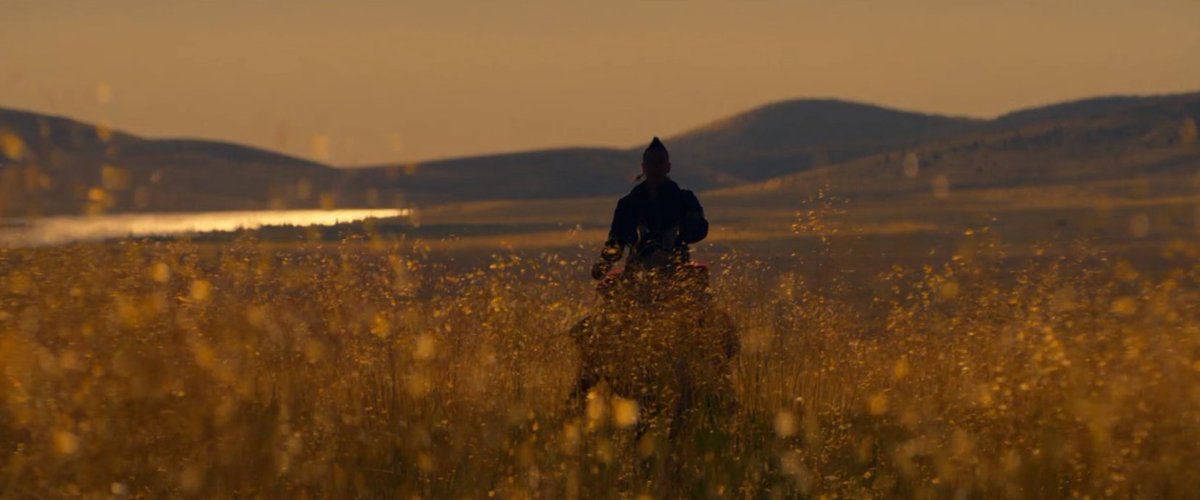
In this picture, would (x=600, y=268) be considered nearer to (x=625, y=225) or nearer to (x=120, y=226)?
(x=625, y=225)

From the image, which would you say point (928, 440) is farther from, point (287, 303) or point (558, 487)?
point (287, 303)

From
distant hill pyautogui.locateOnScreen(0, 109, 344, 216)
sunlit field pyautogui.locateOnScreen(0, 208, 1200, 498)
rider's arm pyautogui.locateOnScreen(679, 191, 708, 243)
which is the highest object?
distant hill pyautogui.locateOnScreen(0, 109, 344, 216)

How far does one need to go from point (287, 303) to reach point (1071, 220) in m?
34.5

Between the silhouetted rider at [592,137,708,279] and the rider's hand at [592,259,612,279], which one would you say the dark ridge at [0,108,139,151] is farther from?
the rider's hand at [592,259,612,279]

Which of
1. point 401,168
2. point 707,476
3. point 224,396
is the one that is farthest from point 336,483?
point 401,168

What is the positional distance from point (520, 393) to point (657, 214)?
1.40m

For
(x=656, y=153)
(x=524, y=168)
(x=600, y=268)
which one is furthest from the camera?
(x=524, y=168)

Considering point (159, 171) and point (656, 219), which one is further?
point (159, 171)

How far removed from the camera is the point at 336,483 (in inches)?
235

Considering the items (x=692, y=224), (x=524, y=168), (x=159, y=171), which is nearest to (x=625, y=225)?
(x=692, y=224)

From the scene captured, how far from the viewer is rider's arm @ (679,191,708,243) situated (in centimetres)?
759

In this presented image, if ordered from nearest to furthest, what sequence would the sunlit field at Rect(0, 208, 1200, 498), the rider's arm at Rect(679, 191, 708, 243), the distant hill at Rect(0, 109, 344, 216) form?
the sunlit field at Rect(0, 208, 1200, 498) → the rider's arm at Rect(679, 191, 708, 243) → the distant hill at Rect(0, 109, 344, 216)

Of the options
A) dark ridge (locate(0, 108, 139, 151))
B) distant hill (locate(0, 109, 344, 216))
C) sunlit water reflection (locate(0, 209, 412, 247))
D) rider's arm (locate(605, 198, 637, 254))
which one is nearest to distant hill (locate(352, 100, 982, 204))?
distant hill (locate(0, 109, 344, 216))

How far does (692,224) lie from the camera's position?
25.0 ft
